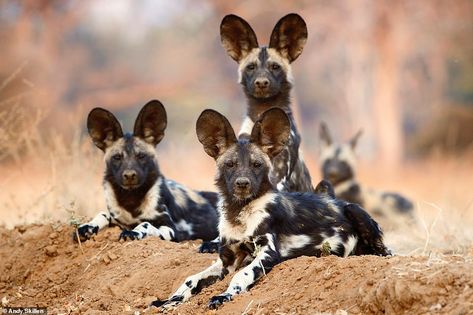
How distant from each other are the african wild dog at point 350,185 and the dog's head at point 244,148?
19.9ft

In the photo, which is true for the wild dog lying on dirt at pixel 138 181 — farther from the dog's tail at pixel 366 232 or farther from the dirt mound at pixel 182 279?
the dog's tail at pixel 366 232

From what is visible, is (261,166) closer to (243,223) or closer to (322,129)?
(243,223)

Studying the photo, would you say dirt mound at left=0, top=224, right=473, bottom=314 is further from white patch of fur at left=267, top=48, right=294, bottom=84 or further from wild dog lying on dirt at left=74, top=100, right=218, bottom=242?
white patch of fur at left=267, top=48, right=294, bottom=84

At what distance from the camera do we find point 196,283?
487cm

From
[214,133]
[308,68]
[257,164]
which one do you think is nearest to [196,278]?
[257,164]

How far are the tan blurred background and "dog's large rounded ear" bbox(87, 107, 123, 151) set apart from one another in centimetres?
1060

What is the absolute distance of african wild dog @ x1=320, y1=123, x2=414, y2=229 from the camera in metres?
11.2

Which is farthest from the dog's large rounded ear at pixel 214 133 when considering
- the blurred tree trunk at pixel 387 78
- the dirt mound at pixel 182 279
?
the blurred tree trunk at pixel 387 78

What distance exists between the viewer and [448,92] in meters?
31.1

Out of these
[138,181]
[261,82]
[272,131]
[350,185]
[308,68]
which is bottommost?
[350,185]

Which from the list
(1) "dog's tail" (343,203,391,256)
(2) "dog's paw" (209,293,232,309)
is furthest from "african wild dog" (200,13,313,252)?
(2) "dog's paw" (209,293,232,309)

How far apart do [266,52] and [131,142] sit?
4.02 ft

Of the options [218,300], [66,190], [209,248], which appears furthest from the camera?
[66,190]

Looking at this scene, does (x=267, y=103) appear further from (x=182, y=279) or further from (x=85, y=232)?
(x=182, y=279)
